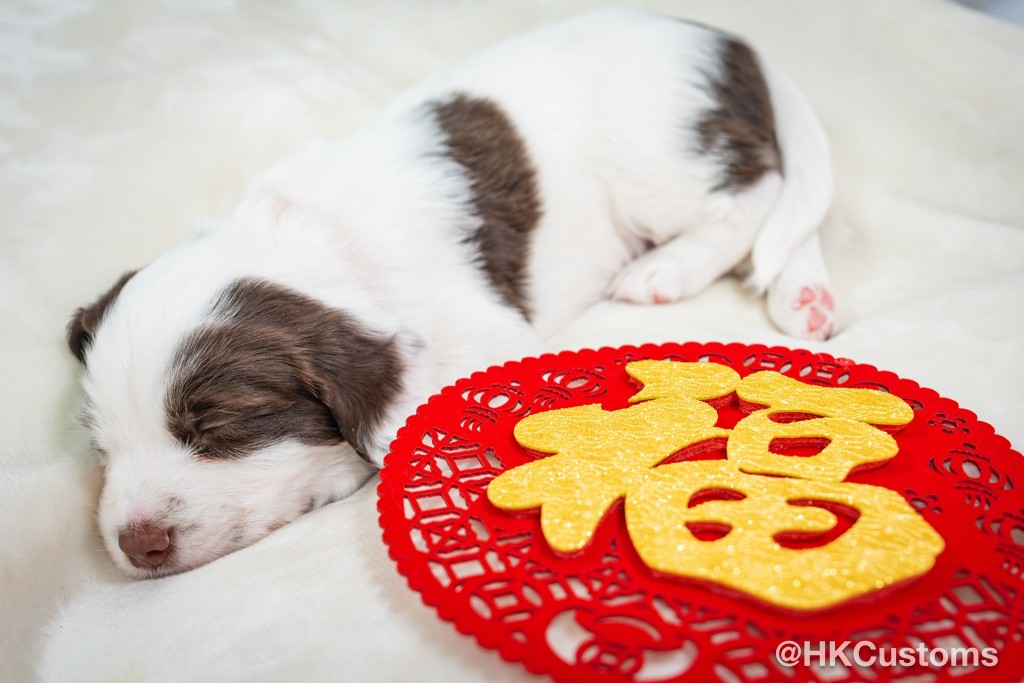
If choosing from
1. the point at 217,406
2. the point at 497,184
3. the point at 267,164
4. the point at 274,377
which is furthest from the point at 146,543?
the point at 267,164

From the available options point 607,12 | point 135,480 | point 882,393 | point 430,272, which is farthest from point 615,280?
point 135,480

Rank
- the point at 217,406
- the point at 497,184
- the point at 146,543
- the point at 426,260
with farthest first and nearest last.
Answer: the point at 497,184 < the point at 426,260 < the point at 217,406 < the point at 146,543

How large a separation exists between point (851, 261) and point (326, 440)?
6.06ft

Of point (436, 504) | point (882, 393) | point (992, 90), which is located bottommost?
point (436, 504)

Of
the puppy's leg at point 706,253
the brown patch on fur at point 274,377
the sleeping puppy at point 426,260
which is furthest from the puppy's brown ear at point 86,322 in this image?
the puppy's leg at point 706,253

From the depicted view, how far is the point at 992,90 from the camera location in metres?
2.87

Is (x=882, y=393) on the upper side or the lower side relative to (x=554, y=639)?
upper

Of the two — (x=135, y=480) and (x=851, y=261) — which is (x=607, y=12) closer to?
(x=851, y=261)

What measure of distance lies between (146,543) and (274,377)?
1.29 ft

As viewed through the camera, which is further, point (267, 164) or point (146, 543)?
point (267, 164)

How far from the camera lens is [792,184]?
8.70 feet

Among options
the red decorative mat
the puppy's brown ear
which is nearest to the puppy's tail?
the red decorative mat

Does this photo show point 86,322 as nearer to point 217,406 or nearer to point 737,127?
point 217,406

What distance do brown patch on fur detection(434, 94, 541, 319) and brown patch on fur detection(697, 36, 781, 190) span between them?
61cm
